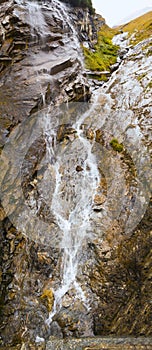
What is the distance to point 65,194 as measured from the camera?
13.0 m

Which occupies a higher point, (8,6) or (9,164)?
(8,6)

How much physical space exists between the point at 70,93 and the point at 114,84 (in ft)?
18.3

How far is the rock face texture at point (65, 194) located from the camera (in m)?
9.20

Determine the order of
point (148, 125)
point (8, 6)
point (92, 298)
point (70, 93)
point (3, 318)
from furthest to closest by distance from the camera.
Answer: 1. point (8, 6)
2. point (70, 93)
3. point (148, 125)
4. point (3, 318)
5. point (92, 298)

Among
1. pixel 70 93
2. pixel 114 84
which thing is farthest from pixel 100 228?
pixel 114 84

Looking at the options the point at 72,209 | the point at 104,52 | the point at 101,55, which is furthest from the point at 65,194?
the point at 104,52

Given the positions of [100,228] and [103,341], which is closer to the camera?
[103,341]

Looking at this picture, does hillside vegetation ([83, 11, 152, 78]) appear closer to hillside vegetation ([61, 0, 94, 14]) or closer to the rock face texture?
hillside vegetation ([61, 0, 94, 14])

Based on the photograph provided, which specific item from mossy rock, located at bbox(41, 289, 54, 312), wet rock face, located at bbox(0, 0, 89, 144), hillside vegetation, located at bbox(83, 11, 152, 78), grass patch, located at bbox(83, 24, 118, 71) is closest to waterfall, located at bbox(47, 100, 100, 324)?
mossy rock, located at bbox(41, 289, 54, 312)

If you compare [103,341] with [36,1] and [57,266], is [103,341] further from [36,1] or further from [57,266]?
[36,1]

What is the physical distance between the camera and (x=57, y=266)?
10570 mm

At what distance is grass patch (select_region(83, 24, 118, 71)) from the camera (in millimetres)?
22114

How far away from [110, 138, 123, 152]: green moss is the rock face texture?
12 cm

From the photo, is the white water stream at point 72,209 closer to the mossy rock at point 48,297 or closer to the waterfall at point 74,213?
the waterfall at point 74,213
